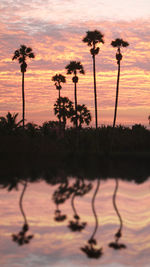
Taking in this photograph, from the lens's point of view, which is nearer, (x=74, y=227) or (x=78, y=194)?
(x=74, y=227)

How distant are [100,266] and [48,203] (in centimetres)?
755

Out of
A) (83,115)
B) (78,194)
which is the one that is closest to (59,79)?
(83,115)

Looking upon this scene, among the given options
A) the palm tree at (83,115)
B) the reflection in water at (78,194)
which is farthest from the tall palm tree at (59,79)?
the reflection in water at (78,194)

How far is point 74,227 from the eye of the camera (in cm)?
1122

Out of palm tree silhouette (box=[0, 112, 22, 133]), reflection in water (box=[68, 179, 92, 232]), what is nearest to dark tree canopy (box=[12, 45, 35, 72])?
palm tree silhouette (box=[0, 112, 22, 133])

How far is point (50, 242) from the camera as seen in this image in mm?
9633

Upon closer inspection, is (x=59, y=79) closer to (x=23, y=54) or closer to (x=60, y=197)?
(x=23, y=54)

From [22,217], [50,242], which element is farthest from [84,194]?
[50,242]

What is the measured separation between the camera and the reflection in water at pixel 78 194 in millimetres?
11219

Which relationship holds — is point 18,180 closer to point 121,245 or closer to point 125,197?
point 125,197

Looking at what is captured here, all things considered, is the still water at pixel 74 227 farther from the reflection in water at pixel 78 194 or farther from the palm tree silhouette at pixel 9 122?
the palm tree silhouette at pixel 9 122

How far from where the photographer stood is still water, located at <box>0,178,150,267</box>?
8359 mm

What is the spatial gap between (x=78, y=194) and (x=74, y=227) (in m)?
6.30

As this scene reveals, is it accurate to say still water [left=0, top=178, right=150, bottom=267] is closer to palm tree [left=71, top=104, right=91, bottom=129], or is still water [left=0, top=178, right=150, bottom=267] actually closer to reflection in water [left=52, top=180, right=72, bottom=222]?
reflection in water [left=52, top=180, right=72, bottom=222]
